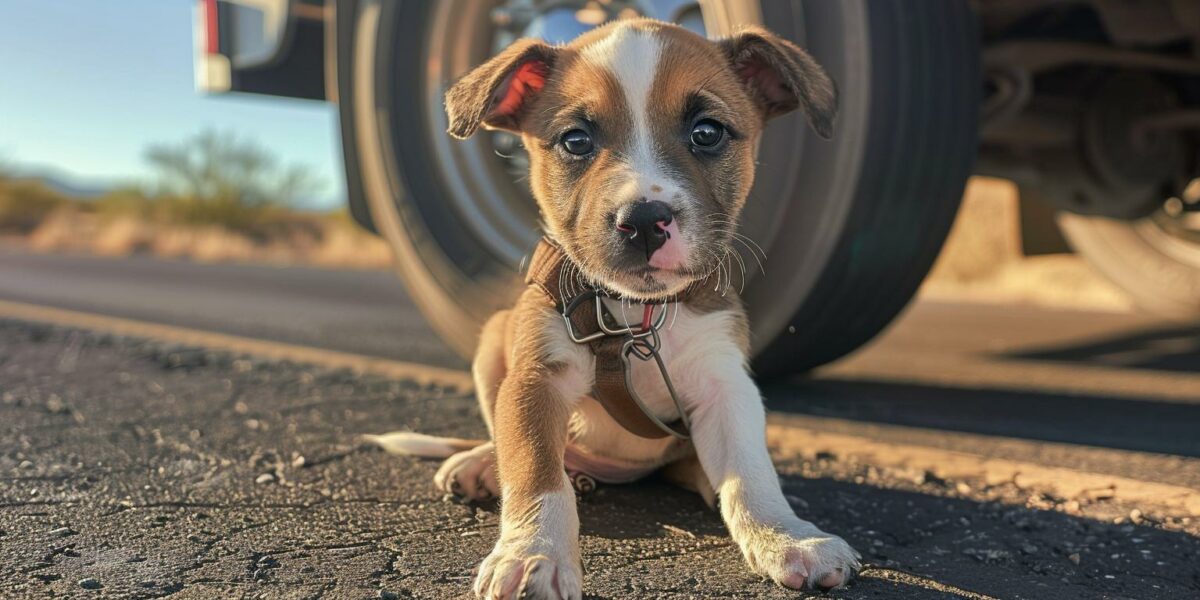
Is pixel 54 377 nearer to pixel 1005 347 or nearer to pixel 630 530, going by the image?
pixel 630 530

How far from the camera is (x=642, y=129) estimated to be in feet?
5.67

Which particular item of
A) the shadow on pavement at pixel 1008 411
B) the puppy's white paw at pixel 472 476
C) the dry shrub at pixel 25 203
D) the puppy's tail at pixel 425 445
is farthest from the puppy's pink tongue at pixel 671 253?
the dry shrub at pixel 25 203

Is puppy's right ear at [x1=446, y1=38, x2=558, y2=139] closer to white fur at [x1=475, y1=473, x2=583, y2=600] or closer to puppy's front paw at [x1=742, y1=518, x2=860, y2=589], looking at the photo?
white fur at [x1=475, y1=473, x2=583, y2=600]

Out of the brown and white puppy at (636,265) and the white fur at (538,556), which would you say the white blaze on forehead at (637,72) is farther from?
the white fur at (538,556)

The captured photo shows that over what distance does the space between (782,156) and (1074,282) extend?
21.6 feet

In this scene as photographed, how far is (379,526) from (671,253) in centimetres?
76

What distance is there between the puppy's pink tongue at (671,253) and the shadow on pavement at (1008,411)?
139 cm

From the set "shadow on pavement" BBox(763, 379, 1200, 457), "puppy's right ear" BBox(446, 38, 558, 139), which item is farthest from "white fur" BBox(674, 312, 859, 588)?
"shadow on pavement" BBox(763, 379, 1200, 457)

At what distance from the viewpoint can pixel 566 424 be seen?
5.70 feet

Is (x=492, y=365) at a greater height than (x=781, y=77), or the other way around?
(x=781, y=77)

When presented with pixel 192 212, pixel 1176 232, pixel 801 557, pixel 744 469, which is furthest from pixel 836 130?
pixel 192 212

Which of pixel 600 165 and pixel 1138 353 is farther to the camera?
pixel 1138 353

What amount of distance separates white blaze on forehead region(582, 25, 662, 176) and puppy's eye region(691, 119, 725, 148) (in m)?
0.10

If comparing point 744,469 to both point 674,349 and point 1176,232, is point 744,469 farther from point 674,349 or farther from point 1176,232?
point 1176,232
